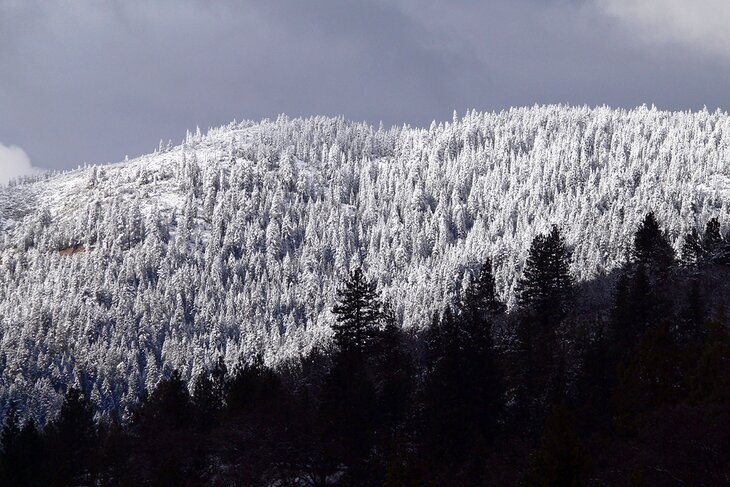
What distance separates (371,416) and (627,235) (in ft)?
446

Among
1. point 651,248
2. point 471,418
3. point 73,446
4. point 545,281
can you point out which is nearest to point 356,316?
point 471,418

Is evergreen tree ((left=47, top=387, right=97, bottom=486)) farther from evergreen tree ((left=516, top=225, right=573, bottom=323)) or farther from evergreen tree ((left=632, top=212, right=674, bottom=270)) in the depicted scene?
evergreen tree ((left=632, top=212, right=674, bottom=270))

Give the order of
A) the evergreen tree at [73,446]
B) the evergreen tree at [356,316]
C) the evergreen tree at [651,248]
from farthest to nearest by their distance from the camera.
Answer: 1. the evergreen tree at [651,248]
2. the evergreen tree at [356,316]
3. the evergreen tree at [73,446]

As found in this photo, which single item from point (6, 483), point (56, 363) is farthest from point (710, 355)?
point (56, 363)

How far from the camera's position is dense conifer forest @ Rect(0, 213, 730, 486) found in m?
29.7

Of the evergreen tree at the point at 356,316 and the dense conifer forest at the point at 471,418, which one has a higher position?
the evergreen tree at the point at 356,316

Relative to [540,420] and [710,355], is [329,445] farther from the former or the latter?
[710,355]

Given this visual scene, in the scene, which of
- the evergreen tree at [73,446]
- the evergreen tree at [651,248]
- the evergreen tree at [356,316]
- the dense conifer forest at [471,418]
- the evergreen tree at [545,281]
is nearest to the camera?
the dense conifer forest at [471,418]

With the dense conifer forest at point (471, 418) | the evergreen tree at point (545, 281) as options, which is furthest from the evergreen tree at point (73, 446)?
the evergreen tree at point (545, 281)

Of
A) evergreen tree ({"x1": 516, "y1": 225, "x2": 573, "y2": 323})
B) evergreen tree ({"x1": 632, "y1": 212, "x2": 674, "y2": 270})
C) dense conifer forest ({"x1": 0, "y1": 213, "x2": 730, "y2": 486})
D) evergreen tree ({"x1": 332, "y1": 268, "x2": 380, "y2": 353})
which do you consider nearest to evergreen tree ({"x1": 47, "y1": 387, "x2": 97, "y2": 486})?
dense conifer forest ({"x1": 0, "y1": 213, "x2": 730, "y2": 486})

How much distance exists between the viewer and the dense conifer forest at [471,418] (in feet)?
97.3

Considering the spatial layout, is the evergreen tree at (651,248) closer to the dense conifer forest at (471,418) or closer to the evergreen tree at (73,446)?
the dense conifer forest at (471,418)

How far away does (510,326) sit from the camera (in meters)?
72.6

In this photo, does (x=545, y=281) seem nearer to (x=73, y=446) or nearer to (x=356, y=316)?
(x=356, y=316)
